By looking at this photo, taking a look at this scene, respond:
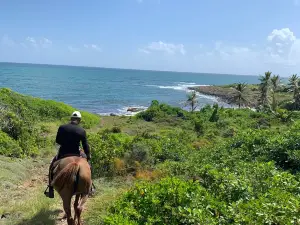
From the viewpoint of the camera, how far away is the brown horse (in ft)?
24.4

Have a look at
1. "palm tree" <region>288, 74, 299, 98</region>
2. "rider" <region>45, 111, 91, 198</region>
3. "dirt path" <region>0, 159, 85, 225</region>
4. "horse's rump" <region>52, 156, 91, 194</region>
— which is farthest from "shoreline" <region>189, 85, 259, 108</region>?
"horse's rump" <region>52, 156, 91, 194</region>

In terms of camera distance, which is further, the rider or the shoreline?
the shoreline

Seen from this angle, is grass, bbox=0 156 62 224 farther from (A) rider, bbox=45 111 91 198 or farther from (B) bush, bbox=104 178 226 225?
(B) bush, bbox=104 178 226 225

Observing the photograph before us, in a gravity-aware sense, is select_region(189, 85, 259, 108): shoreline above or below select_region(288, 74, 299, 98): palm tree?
below

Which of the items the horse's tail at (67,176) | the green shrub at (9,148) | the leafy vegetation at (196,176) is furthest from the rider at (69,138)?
the green shrub at (9,148)

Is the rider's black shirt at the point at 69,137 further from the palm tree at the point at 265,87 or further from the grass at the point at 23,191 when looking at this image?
the palm tree at the point at 265,87

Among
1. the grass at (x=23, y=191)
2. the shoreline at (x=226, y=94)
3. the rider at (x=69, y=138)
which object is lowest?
the shoreline at (x=226, y=94)

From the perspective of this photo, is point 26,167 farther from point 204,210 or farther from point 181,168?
point 204,210

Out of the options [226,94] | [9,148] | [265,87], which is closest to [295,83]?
[265,87]

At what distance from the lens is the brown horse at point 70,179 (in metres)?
7.44

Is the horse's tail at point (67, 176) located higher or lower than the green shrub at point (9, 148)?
higher

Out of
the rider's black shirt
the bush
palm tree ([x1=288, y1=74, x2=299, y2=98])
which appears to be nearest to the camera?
the bush

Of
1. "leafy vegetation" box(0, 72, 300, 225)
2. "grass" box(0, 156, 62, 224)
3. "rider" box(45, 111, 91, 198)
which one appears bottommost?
"grass" box(0, 156, 62, 224)

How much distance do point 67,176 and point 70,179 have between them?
4.0 inches
